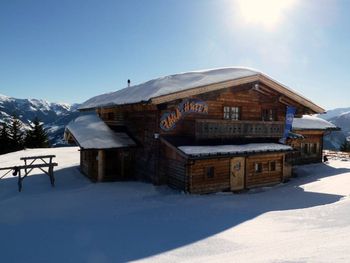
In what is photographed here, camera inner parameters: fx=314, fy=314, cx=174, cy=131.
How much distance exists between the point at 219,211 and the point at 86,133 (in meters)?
10.3

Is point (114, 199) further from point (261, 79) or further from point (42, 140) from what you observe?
point (42, 140)

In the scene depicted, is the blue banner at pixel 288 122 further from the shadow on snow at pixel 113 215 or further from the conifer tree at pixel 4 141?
the conifer tree at pixel 4 141

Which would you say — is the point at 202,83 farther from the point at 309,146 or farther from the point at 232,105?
the point at 309,146

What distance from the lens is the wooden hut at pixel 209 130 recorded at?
16000 millimetres

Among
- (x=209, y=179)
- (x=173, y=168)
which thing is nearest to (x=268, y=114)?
(x=209, y=179)

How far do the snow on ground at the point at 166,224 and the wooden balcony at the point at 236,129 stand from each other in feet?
11.2

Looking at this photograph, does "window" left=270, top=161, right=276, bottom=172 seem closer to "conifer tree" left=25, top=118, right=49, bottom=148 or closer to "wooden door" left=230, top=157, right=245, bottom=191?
"wooden door" left=230, top=157, right=245, bottom=191

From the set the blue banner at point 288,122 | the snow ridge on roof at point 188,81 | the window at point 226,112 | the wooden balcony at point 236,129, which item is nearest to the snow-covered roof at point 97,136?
the snow ridge on roof at point 188,81

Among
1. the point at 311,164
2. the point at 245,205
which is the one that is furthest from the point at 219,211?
the point at 311,164

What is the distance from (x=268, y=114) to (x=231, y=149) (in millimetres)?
5834

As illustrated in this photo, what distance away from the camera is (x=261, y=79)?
18.6 meters

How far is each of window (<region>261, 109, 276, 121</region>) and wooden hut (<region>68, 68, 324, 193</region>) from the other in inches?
2.6

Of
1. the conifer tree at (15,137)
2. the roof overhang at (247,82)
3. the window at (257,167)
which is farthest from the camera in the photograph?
the conifer tree at (15,137)

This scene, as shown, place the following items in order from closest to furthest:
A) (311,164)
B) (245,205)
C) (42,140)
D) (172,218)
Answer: (172,218), (245,205), (311,164), (42,140)
